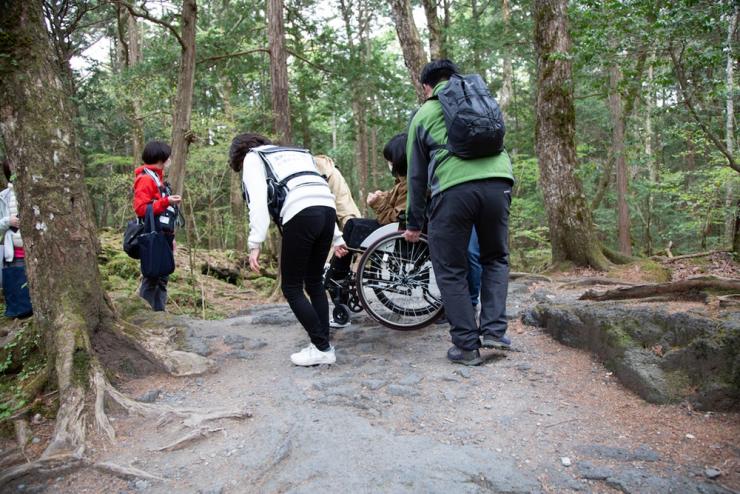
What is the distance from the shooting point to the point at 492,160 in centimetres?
369

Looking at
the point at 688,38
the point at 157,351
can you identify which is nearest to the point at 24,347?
the point at 157,351

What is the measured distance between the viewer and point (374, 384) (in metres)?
3.52

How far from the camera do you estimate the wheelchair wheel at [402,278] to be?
15.0 feet

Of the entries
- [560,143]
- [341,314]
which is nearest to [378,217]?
[341,314]

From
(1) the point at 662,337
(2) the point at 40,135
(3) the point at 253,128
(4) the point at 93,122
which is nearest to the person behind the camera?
(1) the point at 662,337

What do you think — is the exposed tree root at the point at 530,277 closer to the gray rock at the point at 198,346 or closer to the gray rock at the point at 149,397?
the gray rock at the point at 198,346

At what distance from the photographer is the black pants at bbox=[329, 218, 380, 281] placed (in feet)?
15.7

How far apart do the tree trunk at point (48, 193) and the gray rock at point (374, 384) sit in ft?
6.03

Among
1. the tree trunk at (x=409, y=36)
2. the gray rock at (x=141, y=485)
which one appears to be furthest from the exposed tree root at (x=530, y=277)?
the gray rock at (x=141, y=485)

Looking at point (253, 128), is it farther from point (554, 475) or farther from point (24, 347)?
point (554, 475)

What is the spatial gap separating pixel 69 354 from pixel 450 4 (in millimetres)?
19122

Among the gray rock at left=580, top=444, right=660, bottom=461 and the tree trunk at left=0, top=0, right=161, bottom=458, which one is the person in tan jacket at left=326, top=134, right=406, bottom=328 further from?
the gray rock at left=580, top=444, right=660, bottom=461

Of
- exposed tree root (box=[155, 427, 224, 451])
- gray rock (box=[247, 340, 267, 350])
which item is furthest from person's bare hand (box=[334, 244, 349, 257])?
exposed tree root (box=[155, 427, 224, 451])

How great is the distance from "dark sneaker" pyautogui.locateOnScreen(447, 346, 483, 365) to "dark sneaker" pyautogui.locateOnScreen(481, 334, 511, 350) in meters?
0.19
